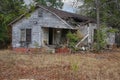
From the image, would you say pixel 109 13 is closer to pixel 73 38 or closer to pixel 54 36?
pixel 54 36

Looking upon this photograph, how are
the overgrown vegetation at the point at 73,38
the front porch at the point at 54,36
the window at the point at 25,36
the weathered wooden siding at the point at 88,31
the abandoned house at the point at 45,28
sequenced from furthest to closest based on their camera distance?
1. the front porch at the point at 54,36
2. the window at the point at 25,36
3. the weathered wooden siding at the point at 88,31
4. the abandoned house at the point at 45,28
5. the overgrown vegetation at the point at 73,38

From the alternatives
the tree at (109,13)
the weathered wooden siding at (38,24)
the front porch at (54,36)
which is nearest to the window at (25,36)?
the weathered wooden siding at (38,24)

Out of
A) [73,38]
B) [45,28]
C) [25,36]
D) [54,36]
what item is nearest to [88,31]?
[73,38]

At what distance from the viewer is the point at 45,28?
27438mm

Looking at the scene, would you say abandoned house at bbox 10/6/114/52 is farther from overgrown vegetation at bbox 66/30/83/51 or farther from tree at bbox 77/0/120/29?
tree at bbox 77/0/120/29

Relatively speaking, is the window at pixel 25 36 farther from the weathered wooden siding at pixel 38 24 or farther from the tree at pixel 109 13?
the tree at pixel 109 13

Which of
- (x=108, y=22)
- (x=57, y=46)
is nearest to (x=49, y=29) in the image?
(x=57, y=46)

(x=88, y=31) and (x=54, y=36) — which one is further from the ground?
(x=88, y=31)

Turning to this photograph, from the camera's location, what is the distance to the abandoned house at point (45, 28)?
25763 mm

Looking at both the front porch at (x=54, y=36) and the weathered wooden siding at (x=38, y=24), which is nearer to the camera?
the weathered wooden siding at (x=38, y=24)

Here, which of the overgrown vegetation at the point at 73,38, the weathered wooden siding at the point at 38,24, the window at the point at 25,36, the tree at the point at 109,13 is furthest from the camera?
the tree at the point at 109,13

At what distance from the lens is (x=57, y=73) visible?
11.7 meters

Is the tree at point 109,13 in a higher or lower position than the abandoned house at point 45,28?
higher

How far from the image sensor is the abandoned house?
25763mm
